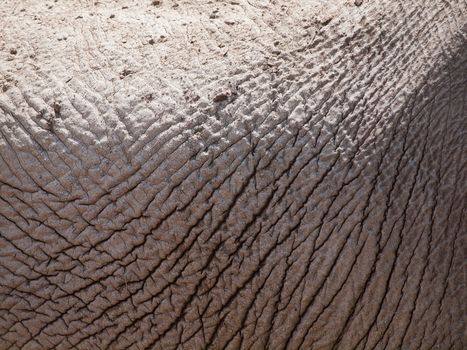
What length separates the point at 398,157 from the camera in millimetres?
2004

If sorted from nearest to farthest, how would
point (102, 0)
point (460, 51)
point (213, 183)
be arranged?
point (213, 183), point (460, 51), point (102, 0)

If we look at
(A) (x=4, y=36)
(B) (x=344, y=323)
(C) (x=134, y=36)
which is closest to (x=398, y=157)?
(B) (x=344, y=323)

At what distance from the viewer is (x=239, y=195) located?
196 centimetres

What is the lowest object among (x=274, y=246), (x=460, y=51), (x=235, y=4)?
(x=274, y=246)

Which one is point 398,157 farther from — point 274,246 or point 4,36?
point 4,36

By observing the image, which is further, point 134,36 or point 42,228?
point 134,36

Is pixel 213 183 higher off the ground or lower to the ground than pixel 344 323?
higher

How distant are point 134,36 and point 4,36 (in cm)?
46

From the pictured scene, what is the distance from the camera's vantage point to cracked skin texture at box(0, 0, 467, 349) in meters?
1.96

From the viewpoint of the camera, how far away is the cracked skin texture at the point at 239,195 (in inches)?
77.2

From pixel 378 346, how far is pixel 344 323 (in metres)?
0.14

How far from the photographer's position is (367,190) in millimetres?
1982

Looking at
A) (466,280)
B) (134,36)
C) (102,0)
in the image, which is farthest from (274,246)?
(102,0)

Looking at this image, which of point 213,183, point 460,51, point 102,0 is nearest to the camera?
point 213,183
